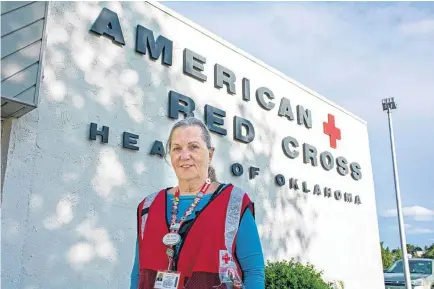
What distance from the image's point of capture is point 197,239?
1.74 metres

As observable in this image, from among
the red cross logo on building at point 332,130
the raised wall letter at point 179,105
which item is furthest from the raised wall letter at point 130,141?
the red cross logo on building at point 332,130

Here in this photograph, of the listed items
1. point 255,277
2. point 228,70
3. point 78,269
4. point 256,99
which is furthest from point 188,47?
point 255,277

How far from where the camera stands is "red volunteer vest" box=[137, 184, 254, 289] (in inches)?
67.2

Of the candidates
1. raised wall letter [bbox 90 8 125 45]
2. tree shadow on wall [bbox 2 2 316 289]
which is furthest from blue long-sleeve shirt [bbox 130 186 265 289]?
raised wall letter [bbox 90 8 125 45]

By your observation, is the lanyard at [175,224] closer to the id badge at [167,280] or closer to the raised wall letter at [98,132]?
the id badge at [167,280]

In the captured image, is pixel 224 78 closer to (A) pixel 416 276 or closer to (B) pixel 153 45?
(B) pixel 153 45

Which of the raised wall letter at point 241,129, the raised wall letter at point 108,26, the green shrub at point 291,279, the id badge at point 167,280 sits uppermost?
the raised wall letter at point 108,26

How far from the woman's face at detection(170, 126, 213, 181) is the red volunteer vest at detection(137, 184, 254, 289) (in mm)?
184

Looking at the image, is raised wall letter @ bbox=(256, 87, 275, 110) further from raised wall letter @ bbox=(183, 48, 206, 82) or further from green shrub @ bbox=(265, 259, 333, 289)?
green shrub @ bbox=(265, 259, 333, 289)

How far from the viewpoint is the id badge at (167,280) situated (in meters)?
1.69

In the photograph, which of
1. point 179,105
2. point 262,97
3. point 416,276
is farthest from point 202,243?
point 416,276

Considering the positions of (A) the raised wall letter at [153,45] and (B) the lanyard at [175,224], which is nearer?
(B) the lanyard at [175,224]

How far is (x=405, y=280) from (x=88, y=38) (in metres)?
10.0

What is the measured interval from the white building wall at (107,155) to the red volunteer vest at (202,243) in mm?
2526
